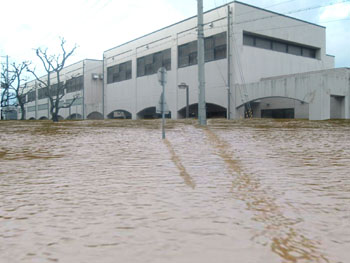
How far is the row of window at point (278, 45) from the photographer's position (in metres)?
32.5

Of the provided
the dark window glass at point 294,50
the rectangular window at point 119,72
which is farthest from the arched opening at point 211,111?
the rectangular window at point 119,72

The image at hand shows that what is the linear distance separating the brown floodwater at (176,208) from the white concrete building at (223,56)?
25.1m

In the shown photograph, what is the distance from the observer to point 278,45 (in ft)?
113

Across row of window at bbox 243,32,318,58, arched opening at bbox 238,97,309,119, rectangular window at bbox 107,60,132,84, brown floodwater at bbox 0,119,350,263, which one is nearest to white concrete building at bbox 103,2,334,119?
row of window at bbox 243,32,318,58

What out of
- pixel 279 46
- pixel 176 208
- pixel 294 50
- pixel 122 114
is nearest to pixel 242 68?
pixel 279 46

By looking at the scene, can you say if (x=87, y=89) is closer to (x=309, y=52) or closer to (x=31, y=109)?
(x=31, y=109)

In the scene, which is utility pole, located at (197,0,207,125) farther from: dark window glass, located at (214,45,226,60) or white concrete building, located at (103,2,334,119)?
dark window glass, located at (214,45,226,60)

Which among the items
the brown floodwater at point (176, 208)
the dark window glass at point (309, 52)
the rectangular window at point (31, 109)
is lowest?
the brown floodwater at point (176, 208)

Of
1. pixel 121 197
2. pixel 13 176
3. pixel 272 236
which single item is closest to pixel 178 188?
pixel 121 197

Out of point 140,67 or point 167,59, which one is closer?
point 167,59

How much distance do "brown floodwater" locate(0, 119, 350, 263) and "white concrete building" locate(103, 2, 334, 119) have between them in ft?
82.5

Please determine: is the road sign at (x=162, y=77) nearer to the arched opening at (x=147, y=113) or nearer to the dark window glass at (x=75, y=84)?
the arched opening at (x=147, y=113)

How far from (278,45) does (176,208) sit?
33.8 m

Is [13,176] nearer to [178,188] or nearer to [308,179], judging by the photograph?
[178,188]
